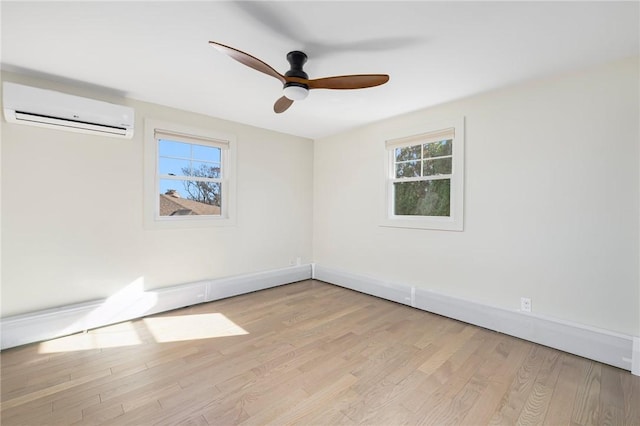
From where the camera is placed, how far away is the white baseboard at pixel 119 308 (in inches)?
93.4

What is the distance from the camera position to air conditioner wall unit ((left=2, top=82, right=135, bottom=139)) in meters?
2.28

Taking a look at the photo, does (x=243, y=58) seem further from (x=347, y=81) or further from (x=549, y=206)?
(x=549, y=206)

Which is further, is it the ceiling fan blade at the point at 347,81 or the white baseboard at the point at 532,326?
the white baseboard at the point at 532,326

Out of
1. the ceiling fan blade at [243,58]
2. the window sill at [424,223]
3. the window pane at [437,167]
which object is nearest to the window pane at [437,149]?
the window pane at [437,167]

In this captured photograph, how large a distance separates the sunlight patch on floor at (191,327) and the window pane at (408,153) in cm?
277

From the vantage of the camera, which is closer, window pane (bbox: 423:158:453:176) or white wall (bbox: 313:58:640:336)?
white wall (bbox: 313:58:640:336)

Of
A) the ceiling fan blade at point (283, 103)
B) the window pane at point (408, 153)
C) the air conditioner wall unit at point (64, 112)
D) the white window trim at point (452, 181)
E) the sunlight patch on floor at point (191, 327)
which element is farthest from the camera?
the window pane at point (408, 153)

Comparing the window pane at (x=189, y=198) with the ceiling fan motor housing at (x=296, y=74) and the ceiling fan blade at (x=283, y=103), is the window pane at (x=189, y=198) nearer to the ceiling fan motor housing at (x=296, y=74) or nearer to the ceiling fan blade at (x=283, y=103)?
the ceiling fan blade at (x=283, y=103)

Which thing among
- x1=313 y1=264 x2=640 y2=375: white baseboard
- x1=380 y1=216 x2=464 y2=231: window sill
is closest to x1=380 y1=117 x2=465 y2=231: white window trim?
x1=380 y1=216 x2=464 y2=231: window sill

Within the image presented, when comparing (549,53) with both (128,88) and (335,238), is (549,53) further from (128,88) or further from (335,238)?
(128,88)

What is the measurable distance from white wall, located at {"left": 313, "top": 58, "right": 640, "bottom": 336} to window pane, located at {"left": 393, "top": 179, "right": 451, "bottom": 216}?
257mm

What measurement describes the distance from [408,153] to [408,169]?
0.21 meters

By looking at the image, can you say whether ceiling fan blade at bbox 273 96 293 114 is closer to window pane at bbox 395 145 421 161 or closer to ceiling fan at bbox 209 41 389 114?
ceiling fan at bbox 209 41 389 114

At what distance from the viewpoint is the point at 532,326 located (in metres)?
2.53
